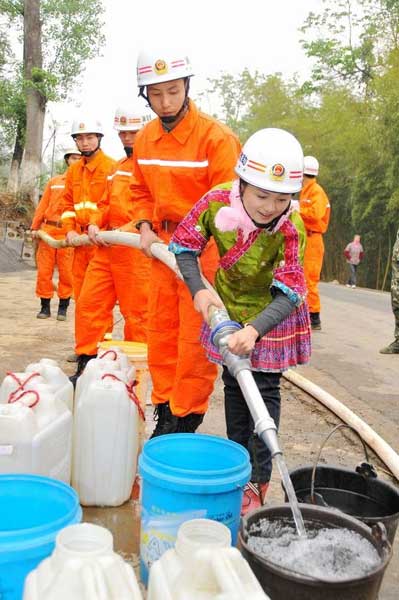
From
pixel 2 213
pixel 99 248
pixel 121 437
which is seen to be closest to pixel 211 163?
pixel 121 437

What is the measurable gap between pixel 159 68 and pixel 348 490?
2.02 metres

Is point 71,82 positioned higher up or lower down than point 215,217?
higher up

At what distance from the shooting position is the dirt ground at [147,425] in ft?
8.47

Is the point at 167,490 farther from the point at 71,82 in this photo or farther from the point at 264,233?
the point at 71,82

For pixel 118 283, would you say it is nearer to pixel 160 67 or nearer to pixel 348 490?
pixel 160 67

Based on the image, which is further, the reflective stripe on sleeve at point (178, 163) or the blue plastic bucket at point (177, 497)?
the reflective stripe on sleeve at point (178, 163)

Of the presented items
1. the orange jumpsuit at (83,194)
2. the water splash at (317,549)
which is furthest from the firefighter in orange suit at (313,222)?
the water splash at (317,549)

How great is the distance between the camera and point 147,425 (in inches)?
152

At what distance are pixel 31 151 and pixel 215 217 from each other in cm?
1793

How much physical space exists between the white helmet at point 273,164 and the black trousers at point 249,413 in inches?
31.2

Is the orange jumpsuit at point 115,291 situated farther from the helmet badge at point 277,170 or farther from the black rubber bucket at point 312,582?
the black rubber bucket at point 312,582

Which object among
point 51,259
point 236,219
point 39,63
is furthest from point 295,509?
point 39,63

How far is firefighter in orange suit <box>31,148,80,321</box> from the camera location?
26.3 ft

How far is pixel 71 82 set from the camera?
23.8 meters
